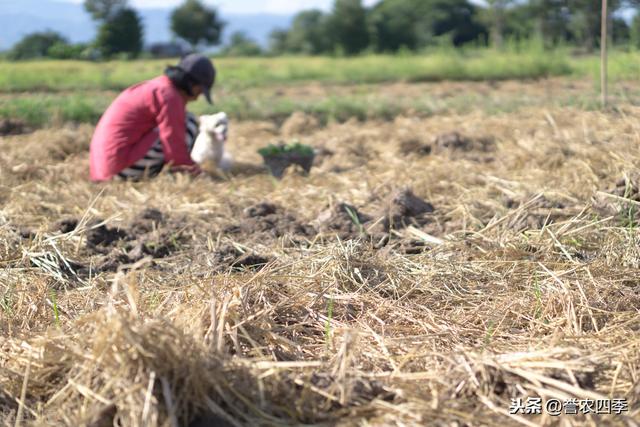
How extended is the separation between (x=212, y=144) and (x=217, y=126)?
5.8 inches

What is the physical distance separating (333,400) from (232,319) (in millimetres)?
533

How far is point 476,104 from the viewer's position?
851 cm

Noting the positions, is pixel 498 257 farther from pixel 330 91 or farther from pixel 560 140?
pixel 330 91

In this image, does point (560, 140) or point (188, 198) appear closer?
point (188, 198)

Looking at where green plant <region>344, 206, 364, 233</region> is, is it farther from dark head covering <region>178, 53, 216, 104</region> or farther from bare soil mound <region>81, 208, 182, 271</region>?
dark head covering <region>178, 53, 216, 104</region>

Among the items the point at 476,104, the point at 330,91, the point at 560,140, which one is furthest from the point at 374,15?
the point at 560,140

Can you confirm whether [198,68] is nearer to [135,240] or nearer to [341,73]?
[135,240]

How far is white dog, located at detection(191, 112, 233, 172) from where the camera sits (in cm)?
552

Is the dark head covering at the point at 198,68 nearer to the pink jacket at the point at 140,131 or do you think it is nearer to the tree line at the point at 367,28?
the pink jacket at the point at 140,131

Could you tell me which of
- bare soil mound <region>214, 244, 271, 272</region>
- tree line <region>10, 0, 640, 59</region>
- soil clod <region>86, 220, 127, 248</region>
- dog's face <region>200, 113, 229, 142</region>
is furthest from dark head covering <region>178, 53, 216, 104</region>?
tree line <region>10, 0, 640, 59</region>

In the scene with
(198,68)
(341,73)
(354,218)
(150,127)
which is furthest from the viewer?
(341,73)

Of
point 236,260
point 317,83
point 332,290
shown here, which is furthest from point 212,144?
point 317,83

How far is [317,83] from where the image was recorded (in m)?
13.3

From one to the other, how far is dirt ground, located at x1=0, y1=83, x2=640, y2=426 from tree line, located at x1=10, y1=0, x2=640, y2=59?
963 centimetres
